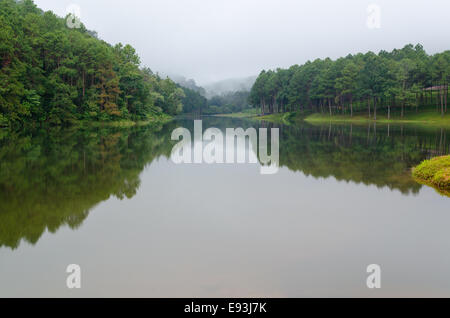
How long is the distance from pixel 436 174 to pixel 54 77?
48.6m

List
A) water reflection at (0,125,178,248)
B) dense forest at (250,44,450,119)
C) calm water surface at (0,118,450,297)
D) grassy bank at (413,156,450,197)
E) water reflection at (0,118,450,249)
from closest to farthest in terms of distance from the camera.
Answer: calm water surface at (0,118,450,297)
water reflection at (0,125,178,248)
water reflection at (0,118,450,249)
grassy bank at (413,156,450,197)
dense forest at (250,44,450,119)

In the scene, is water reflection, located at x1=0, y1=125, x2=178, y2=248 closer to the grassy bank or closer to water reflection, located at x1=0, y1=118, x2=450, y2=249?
water reflection, located at x1=0, y1=118, x2=450, y2=249

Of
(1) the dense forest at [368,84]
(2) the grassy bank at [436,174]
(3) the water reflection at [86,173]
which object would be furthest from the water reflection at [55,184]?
(1) the dense forest at [368,84]

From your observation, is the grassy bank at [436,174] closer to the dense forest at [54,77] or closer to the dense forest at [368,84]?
the dense forest at [54,77]

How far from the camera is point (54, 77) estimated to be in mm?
48531

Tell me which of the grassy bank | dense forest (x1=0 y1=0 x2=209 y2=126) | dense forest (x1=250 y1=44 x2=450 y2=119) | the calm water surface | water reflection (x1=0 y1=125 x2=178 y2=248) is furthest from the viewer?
dense forest (x1=250 y1=44 x2=450 y2=119)

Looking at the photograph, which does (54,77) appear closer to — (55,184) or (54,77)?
(54,77)

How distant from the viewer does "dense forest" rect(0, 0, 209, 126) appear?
40562 mm

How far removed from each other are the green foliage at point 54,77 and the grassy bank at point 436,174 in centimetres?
3934

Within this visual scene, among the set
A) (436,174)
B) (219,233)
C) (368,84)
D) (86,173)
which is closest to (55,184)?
(86,173)

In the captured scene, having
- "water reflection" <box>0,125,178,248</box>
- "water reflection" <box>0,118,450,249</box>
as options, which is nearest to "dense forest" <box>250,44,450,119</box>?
"water reflection" <box>0,118,450,249</box>

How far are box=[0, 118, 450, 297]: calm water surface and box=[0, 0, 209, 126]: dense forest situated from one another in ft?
105

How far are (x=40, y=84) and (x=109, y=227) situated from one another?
152 ft

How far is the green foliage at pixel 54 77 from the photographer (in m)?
40.6
